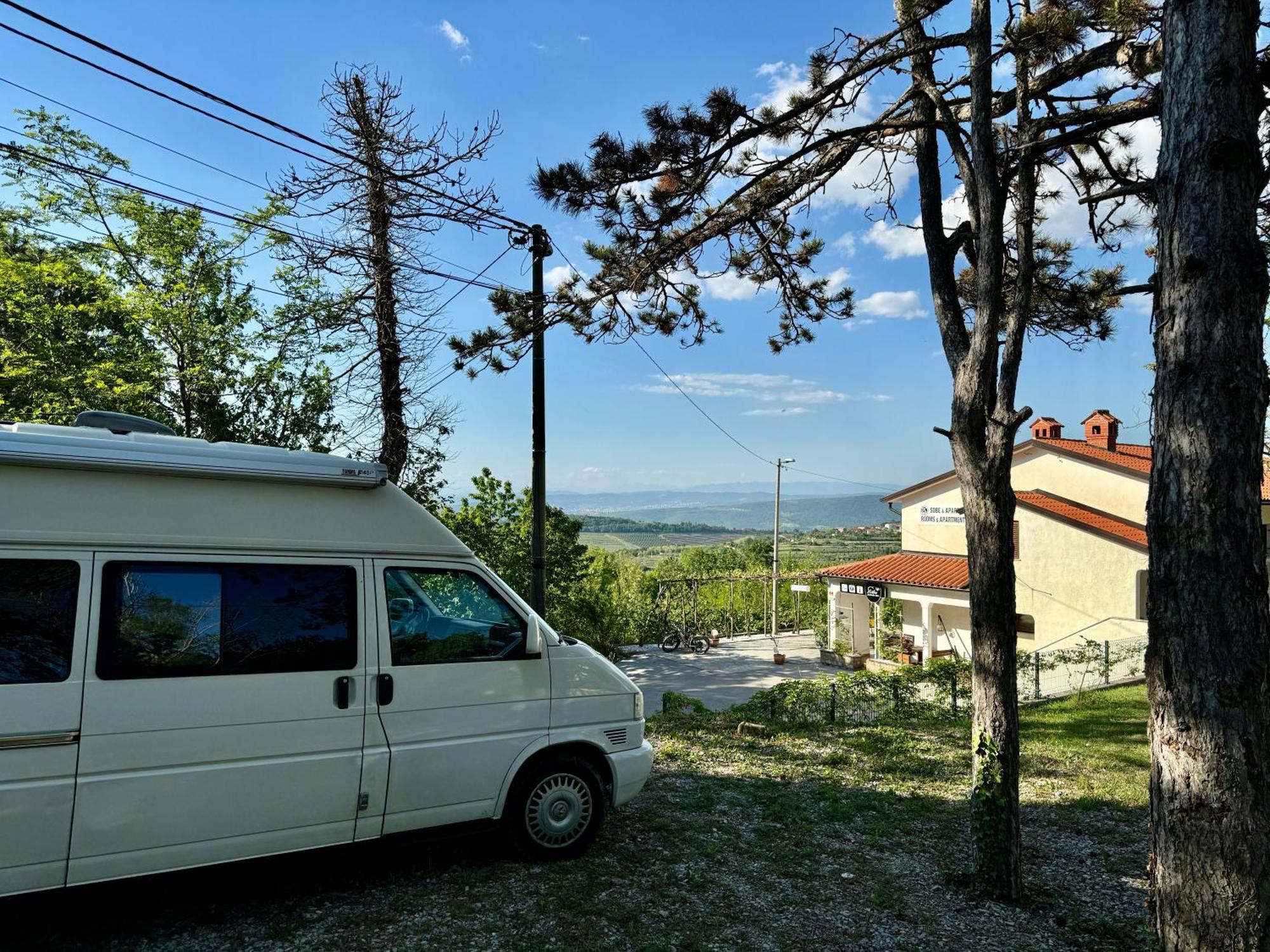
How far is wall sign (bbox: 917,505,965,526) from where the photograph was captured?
2783 centimetres

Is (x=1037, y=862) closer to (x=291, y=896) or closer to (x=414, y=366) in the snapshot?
(x=291, y=896)

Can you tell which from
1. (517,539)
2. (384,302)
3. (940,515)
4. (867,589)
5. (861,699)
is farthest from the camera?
(940,515)

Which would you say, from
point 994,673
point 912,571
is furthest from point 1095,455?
point 994,673

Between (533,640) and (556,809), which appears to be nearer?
(533,640)

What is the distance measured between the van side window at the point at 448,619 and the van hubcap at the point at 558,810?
0.98 meters

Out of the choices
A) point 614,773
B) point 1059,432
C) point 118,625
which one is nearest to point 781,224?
point 614,773

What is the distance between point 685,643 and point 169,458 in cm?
2655

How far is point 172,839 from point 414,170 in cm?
922

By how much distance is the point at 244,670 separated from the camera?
414cm

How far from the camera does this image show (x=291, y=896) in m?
4.53

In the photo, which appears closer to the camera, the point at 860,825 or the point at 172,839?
the point at 172,839

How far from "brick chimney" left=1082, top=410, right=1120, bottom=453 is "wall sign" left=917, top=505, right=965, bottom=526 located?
18.8ft

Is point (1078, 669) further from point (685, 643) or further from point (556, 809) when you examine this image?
point (556, 809)

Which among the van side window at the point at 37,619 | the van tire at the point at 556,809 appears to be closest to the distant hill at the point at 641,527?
the van tire at the point at 556,809
